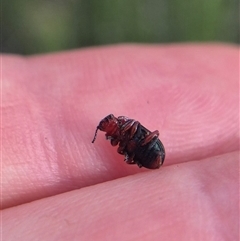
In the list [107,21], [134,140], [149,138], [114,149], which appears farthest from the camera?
[107,21]

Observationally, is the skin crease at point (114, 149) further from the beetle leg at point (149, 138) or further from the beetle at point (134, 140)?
the beetle leg at point (149, 138)

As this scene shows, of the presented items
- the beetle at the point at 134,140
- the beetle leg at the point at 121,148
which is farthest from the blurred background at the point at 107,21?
the beetle leg at the point at 121,148

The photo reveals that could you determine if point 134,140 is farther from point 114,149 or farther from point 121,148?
point 114,149

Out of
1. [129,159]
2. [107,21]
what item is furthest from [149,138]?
[107,21]

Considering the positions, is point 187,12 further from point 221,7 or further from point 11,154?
point 11,154

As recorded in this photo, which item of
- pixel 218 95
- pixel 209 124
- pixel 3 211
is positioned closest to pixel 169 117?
pixel 209 124

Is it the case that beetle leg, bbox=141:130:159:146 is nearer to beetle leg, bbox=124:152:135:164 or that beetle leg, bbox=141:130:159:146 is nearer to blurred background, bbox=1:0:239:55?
beetle leg, bbox=124:152:135:164
